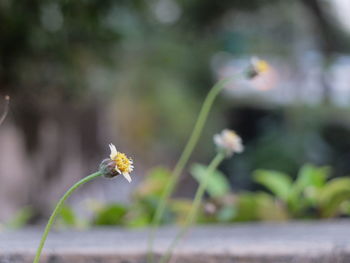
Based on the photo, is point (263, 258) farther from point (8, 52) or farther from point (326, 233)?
point (8, 52)

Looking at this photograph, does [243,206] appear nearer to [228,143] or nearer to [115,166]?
[228,143]

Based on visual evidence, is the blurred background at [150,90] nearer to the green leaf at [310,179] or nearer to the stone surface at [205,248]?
the green leaf at [310,179]

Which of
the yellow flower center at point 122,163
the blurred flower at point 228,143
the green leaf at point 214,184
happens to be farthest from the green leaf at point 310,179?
the yellow flower center at point 122,163

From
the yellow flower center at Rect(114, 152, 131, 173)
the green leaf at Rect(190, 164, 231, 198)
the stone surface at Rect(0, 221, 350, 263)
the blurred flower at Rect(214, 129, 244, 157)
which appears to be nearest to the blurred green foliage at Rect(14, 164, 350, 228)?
the green leaf at Rect(190, 164, 231, 198)

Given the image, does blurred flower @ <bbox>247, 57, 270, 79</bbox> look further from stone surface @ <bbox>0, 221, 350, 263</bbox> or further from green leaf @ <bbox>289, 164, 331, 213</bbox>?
green leaf @ <bbox>289, 164, 331, 213</bbox>

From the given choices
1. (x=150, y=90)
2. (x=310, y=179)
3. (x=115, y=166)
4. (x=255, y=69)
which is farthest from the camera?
(x=150, y=90)

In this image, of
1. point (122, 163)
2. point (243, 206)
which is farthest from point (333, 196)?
point (122, 163)

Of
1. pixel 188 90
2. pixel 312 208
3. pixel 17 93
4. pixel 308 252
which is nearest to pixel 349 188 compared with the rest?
pixel 312 208
